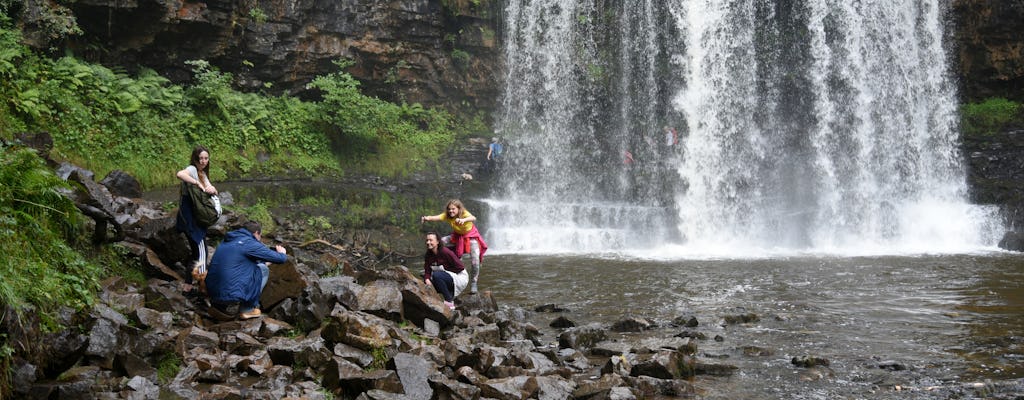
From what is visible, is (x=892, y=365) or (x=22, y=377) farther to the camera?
(x=892, y=365)

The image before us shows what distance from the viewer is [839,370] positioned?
6477 millimetres

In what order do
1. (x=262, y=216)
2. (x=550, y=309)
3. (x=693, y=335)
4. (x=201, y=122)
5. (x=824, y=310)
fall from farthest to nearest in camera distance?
1. (x=201, y=122)
2. (x=262, y=216)
3. (x=550, y=309)
4. (x=824, y=310)
5. (x=693, y=335)

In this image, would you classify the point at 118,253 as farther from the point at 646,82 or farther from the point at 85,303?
the point at 646,82

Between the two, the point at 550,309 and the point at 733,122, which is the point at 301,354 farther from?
the point at 733,122

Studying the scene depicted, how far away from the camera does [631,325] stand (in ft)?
27.2

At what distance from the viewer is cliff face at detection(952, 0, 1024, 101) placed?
21.5 meters

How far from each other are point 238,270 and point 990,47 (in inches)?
918

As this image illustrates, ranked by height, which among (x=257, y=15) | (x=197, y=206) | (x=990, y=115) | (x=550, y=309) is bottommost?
(x=550, y=309)

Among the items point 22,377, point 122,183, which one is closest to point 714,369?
point 22,377

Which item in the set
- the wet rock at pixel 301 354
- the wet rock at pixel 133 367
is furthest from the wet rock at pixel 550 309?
the wet rock at pixel 133 367

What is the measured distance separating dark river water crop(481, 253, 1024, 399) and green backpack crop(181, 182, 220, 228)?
3661 millimetres

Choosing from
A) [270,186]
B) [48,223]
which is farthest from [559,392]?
[270,186]

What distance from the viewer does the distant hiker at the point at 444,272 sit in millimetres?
8172

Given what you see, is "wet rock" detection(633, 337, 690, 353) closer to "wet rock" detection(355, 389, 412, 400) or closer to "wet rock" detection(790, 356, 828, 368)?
"wet rock" detection(790, 356, 828, 368)
